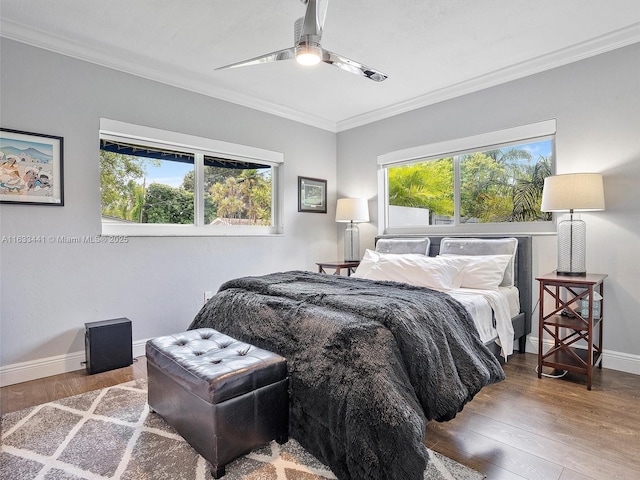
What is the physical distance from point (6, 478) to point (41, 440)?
0.31m

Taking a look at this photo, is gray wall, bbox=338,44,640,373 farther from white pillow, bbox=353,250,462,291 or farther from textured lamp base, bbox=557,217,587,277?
white pillow, bbox=353,250,462,291

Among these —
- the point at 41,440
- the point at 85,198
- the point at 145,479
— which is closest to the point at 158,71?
the point at 85,198

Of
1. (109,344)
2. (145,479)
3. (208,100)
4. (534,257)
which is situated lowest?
(145,479)

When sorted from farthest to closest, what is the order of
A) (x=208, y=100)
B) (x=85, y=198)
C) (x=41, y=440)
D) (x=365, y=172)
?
(x=365, y=172), (x=208, y=100), (x=85, y=198), (x=41, y=440)

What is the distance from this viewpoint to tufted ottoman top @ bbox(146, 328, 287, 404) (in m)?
1.60

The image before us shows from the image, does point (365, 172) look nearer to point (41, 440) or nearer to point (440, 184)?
point (440, 184)

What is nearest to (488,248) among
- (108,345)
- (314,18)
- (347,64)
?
(347,64)

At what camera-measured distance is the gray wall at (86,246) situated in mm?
2693

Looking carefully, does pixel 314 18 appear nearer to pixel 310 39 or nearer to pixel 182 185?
pixel 310 39

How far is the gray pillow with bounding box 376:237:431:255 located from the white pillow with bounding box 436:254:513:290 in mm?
632

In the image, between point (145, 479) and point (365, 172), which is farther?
point (365, 172)

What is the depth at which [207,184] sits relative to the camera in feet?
12.9

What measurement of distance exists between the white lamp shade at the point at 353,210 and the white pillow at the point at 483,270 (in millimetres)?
1494

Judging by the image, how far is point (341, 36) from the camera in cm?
278
